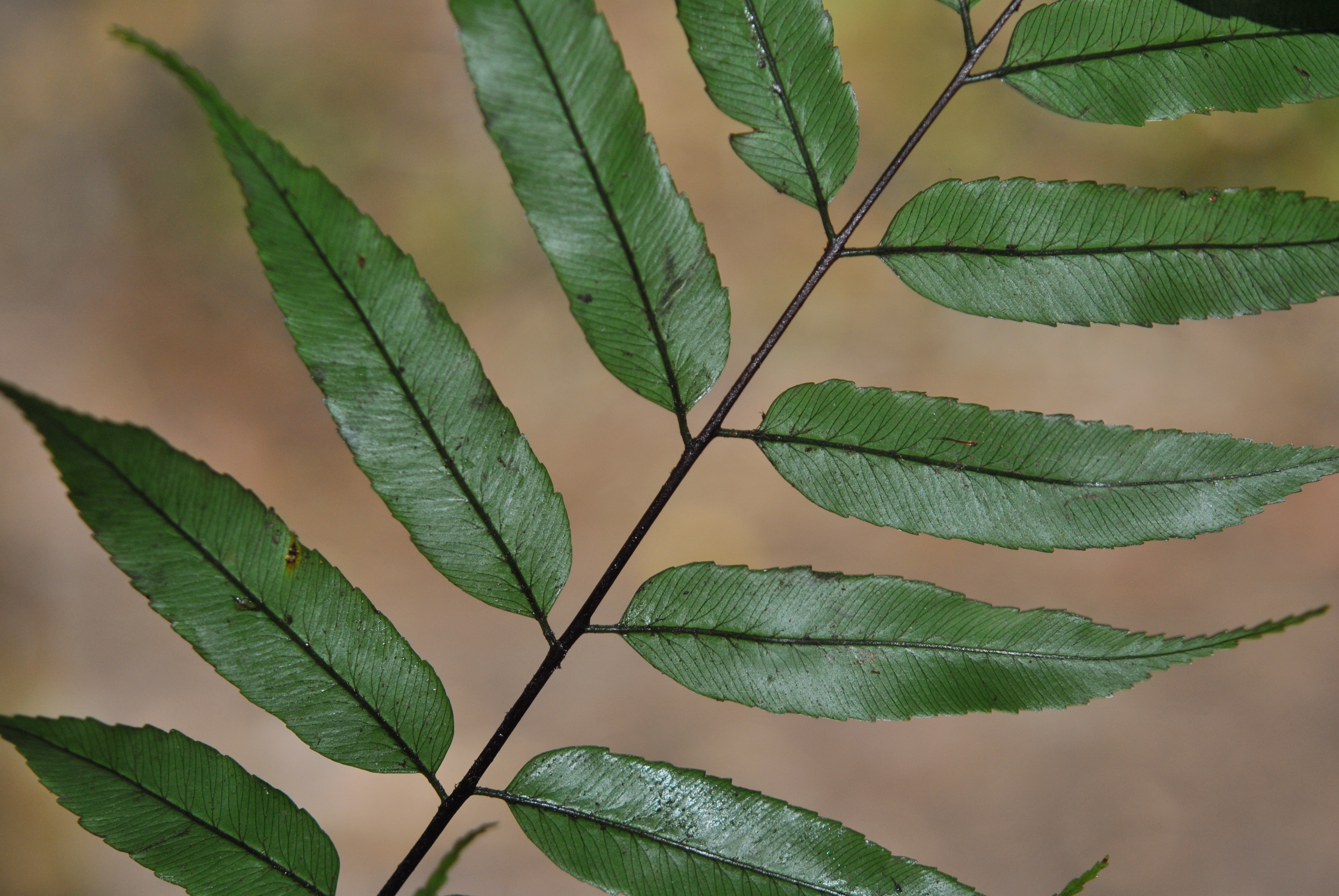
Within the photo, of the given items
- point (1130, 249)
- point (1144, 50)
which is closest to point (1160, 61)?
point (1144, 50)

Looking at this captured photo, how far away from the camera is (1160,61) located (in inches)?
48.7

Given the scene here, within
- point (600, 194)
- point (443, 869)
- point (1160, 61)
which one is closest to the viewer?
point (443, 869)

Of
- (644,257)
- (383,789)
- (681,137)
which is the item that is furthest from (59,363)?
(644,257)

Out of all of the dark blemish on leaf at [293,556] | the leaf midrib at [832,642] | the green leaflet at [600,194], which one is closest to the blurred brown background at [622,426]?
the leaf midrib at [832,642]

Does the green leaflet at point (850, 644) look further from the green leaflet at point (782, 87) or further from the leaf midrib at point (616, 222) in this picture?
the green leaflet at point (782, 87)

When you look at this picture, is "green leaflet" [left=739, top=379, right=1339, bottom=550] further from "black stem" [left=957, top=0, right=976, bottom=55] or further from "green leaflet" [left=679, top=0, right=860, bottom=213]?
"black stem" [left=957, top=0, right=976, bottom=55]

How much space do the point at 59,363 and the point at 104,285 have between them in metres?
0.36

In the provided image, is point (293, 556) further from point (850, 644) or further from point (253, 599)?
point (850, 644)

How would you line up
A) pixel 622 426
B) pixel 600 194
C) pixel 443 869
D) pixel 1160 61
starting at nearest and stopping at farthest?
pixel 443 869 < pixel 600 194 < pixel 1160 61 < pixel 622 426

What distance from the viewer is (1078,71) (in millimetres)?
1272

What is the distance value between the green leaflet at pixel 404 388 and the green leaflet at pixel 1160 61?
847 mm

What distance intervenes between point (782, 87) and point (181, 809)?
1.24 meters

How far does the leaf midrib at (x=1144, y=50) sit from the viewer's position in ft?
3.97

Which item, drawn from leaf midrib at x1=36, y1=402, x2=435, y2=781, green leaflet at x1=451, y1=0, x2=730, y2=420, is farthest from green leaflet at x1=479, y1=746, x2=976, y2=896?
green leaflet at x1=451, y1=0, x2=730, y2=420
